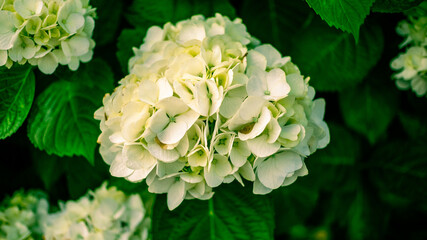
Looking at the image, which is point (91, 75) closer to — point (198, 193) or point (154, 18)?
point (154, 18)

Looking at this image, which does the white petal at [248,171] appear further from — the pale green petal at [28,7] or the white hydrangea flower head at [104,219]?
the pale green petal at [28,7]

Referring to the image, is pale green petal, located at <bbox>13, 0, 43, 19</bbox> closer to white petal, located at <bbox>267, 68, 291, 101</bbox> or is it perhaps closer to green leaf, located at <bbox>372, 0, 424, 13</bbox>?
white petal, located at <bbox>267, 68, 291, 101</bbox>

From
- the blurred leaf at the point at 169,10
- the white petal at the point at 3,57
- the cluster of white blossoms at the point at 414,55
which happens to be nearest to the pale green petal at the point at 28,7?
the white petal at the point at 3,57

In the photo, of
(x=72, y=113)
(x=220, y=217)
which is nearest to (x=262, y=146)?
(x=220, y=217)

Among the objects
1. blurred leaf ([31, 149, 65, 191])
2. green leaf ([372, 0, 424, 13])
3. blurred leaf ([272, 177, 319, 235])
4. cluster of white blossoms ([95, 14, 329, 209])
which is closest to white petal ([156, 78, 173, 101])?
cluster of white blossoms ([95, 14, 329, 209])

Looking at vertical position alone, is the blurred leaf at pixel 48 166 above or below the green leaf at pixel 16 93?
below

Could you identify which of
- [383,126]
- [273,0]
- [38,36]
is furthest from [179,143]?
[383,126]

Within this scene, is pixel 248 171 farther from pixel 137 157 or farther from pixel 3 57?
pixel 3 57
